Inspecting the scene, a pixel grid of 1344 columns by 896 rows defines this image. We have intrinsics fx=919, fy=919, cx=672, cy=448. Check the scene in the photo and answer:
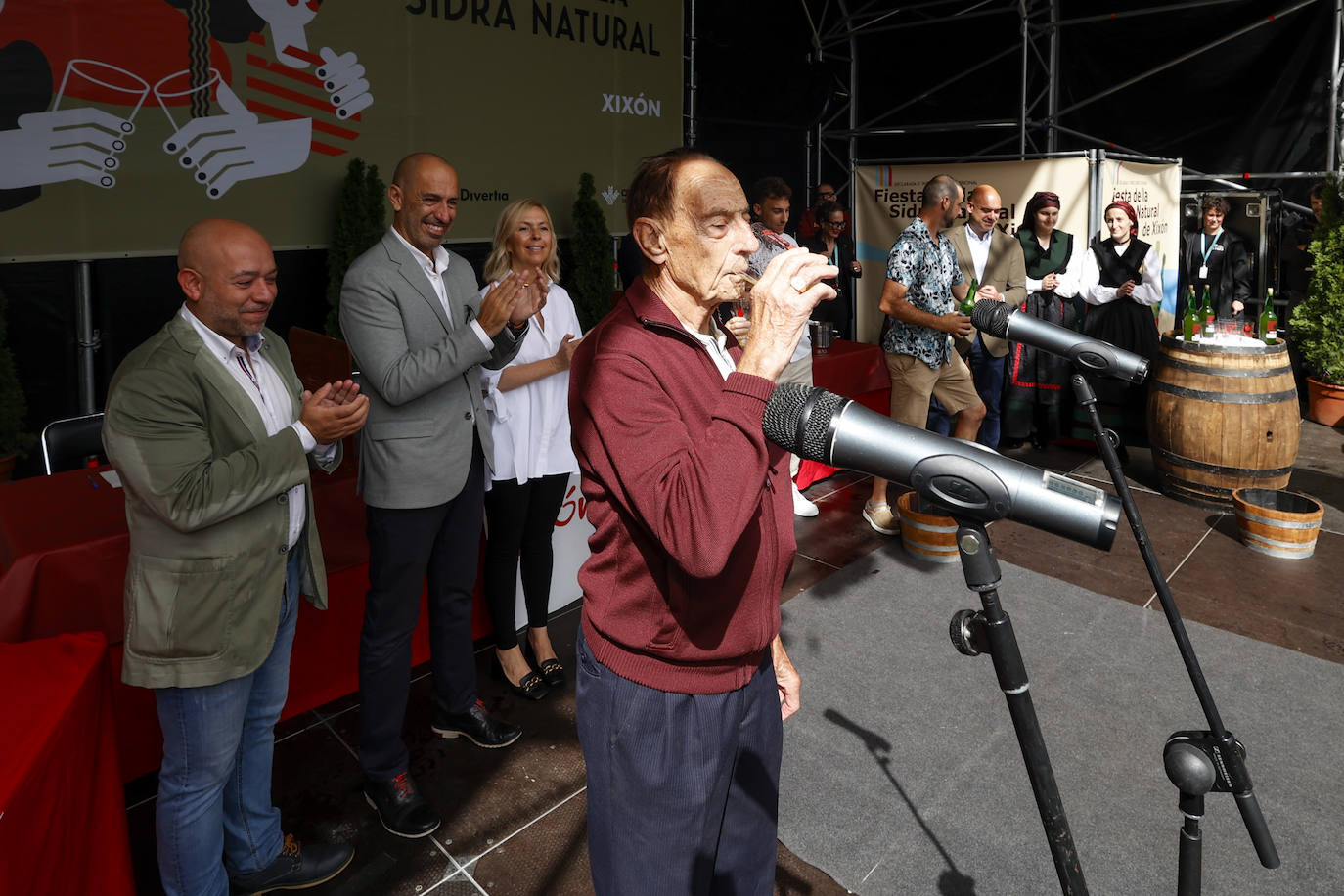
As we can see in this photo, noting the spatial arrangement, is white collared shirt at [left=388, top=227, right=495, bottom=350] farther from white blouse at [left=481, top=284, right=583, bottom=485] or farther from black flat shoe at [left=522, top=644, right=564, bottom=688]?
black flat shoe at [left=522, top=644, right=564, bottom=688]

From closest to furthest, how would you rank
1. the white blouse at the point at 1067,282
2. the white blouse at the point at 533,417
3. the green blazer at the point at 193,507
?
the green blazer at the point at 193,507 → the white blouse at the point at 533,417 → the white blouse at the point at 1067,282

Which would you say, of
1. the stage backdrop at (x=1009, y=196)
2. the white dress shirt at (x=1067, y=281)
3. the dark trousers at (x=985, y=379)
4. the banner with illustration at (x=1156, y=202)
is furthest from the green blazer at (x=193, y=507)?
the banner with illustration at (x=1156, y=202)

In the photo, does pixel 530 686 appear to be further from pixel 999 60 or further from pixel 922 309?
pixel 999 60

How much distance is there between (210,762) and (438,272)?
4.67 feet

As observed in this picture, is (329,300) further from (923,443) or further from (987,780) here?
(923,443)

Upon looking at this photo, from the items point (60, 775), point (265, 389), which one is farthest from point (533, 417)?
point (60, 775)

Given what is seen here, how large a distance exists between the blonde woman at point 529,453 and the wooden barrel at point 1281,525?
3.51 metres

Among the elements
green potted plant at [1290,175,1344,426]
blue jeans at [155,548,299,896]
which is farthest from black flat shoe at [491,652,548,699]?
green potted plant at [1290,175,1344,426]

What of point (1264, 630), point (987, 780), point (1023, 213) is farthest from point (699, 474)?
point (1023, 213)

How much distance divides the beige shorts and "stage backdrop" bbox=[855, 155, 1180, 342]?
6.46ft

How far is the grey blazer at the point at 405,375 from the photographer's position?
244 centimetres

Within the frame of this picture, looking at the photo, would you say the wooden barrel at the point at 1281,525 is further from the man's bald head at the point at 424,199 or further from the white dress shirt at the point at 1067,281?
the man's bald head at the point at 424,199

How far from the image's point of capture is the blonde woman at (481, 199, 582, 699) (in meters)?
3.07

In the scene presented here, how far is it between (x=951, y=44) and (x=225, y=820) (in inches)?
396
